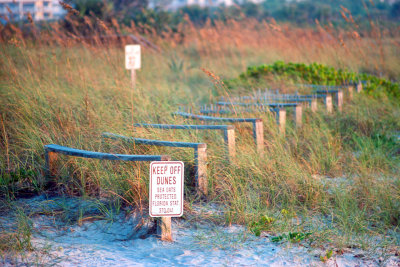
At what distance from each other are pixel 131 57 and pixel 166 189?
15.9 ft

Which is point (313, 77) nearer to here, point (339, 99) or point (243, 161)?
point (339, 99)

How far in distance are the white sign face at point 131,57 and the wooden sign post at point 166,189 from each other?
467cm

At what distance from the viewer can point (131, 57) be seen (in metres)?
7.58

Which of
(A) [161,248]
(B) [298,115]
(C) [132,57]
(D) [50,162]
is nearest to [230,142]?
(A) [161,248]

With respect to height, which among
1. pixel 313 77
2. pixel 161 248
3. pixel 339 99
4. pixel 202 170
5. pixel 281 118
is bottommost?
pixel 161 248

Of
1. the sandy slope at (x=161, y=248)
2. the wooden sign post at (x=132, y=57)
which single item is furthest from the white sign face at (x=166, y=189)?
the wooden sign post at (x=132, y=57)

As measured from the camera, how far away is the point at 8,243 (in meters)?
2.96

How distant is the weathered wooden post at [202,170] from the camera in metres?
3.87

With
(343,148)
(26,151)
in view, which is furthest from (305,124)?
(26,151)

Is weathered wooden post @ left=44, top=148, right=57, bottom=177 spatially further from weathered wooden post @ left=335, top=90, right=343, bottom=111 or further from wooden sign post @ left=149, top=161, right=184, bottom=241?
weathered wooden post @ left=335, top=90, right=343, bottom=111

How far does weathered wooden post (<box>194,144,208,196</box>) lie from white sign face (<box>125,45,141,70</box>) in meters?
3.97

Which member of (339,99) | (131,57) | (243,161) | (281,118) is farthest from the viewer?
(131,57)

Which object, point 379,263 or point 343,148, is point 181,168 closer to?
point 379,263

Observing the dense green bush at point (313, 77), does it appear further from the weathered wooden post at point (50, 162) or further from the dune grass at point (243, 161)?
the weathered wooden post at point (50, 162)
